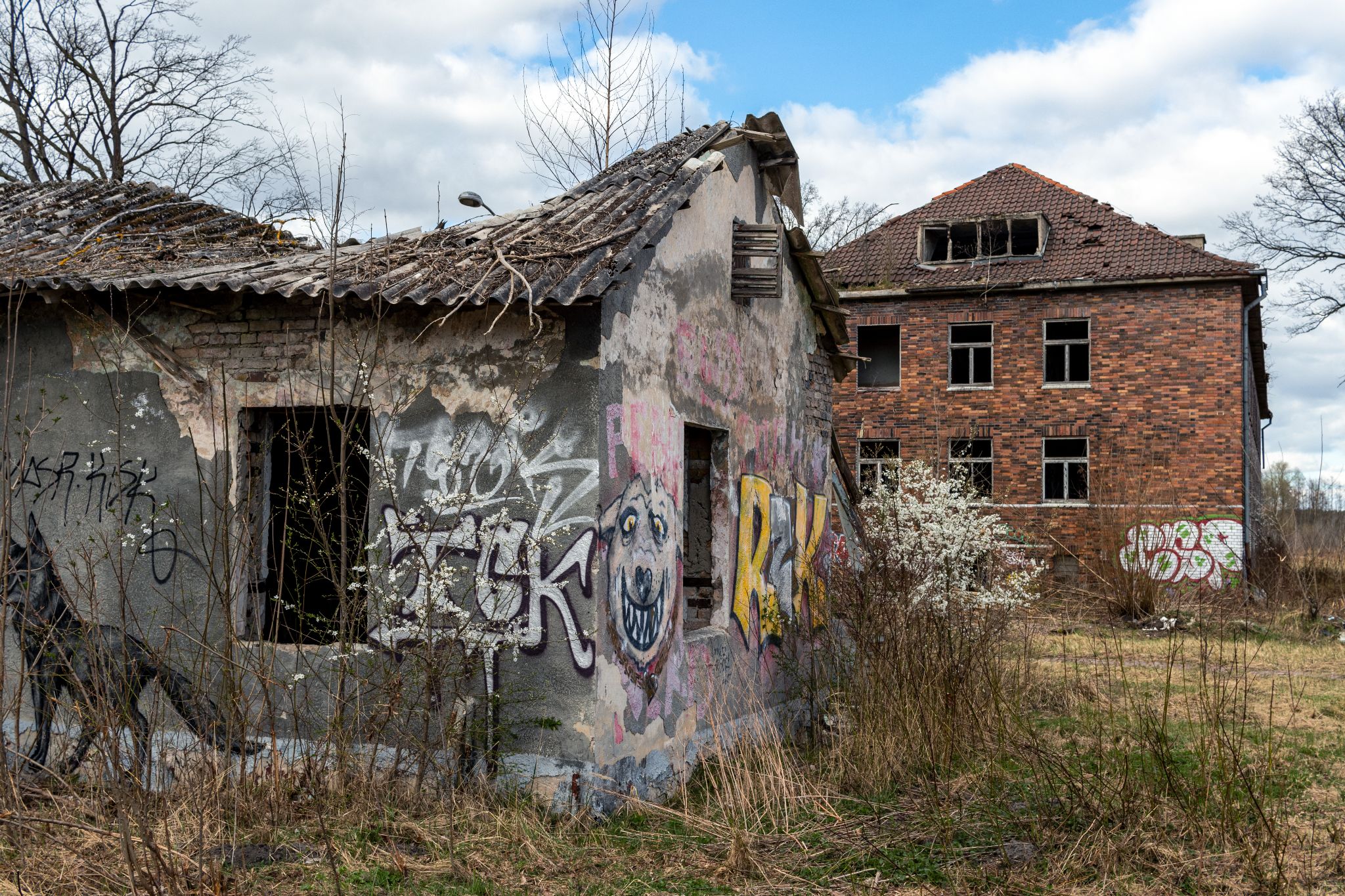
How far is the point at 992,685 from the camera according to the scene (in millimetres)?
6543

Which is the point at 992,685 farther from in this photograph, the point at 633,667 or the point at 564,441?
the point at 564,441

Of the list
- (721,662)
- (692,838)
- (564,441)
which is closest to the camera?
(692,838)

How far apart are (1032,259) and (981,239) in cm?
121

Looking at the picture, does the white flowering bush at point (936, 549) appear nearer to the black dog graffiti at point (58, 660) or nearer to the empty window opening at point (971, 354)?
the black dog graffiti at point (58, 660)

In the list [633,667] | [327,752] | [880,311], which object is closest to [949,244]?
[880,311]

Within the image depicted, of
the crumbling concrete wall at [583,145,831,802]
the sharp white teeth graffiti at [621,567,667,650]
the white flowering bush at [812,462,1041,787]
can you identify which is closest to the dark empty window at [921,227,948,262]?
the crumbling concrete wall at [583,145,831,802]

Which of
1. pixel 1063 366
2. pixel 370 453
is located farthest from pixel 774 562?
pixel 1063 366

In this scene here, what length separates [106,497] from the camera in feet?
23.3

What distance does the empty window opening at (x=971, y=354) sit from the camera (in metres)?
21.8

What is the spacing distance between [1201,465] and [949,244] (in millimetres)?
6466

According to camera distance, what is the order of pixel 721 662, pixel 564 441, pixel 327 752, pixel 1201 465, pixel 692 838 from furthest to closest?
pixel 1201 465 < pixel 721 662 < pixel 564 441 < pixel 692 838 < pixel 327 752

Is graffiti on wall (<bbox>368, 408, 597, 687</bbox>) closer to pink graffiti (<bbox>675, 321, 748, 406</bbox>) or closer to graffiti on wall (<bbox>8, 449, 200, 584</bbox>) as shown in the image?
pink graffiti (<bbox>675, 321, 748, 406</bbox>)

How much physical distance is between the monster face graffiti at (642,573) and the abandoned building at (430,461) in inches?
0.9

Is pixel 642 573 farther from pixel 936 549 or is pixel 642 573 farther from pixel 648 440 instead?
pixel 936 549
